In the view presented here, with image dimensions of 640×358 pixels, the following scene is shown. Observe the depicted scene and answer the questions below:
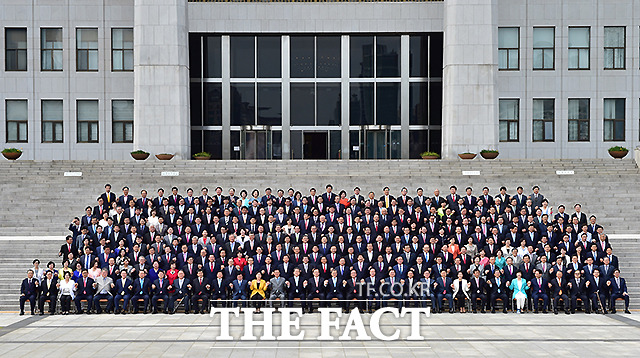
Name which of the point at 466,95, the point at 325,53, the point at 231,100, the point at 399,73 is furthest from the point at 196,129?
the point at 466,95

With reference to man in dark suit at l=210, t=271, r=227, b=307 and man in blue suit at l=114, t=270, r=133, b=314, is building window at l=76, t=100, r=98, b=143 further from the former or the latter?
man in dark suit at l=210, t=271, r=227, b=307

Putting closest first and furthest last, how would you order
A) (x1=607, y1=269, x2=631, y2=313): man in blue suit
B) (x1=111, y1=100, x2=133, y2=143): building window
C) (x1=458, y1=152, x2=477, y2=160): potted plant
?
(x1=607, y1=269, x2=631, y2=313): man in blue suit
(x1=458, y1=152, x2=477, y2=160): potted plant
(x1=111, y1=100, x2=133, y2=143): building window

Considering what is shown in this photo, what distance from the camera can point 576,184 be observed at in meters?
29.5

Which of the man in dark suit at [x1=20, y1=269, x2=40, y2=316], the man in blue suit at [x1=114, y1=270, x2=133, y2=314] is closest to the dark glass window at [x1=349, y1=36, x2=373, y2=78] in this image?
the man in blue suit at [x1=114, y1=270, x2=133, y2=314]

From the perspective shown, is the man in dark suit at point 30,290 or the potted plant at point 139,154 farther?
the potted plant at point 139,154

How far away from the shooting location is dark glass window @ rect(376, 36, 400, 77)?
41344mm

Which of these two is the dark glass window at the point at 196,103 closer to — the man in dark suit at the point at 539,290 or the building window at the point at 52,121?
the building window at the point at 52,121

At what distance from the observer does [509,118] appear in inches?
1642

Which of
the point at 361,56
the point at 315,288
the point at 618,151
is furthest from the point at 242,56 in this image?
the point at 315,288

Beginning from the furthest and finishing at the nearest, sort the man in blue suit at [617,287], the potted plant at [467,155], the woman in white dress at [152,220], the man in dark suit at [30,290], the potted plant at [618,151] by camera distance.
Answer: the potted plant at [467,155], the potted plant at [618,151], the woman in white dress at [152,220], the man in blue suit at [617,287], the man in dark suit at [30,290]

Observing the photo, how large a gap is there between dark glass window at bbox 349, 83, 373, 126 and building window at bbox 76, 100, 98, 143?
565 inches

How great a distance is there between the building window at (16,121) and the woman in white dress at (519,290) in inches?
1237

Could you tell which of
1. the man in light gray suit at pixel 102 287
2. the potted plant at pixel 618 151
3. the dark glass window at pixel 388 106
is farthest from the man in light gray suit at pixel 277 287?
the potted plant at pixel 618 151

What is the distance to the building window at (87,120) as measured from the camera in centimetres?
4188
